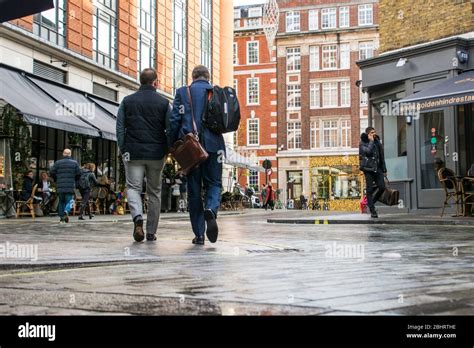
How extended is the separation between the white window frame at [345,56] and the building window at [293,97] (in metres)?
4.35

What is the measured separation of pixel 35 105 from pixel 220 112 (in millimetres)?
13030

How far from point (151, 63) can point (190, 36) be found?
22.1 feet

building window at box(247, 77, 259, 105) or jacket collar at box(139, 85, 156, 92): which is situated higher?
building window at box(247, 77, 259, 105)

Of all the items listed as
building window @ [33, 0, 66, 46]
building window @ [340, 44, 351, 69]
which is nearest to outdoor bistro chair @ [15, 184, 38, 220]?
building window @ [33, 0, 66, 46]

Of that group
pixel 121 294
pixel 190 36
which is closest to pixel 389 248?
pixel 121 294

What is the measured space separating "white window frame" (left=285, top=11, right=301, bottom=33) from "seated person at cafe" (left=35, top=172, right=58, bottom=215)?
1644 inches

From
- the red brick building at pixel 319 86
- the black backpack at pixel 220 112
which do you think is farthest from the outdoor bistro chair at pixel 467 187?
the red brick building at pixel 319 86

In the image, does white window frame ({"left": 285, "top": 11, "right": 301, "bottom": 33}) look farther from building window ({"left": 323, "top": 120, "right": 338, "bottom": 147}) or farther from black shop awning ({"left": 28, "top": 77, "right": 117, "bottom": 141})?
black shop awning ({"left": 28, "top": 77, "right": 117, "bottom": 141})

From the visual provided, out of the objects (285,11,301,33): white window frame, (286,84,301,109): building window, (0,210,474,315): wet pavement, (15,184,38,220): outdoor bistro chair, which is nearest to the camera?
(0,210,474,315): wet pavement

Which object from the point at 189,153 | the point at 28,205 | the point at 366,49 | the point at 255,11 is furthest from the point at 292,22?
the point at 189,153

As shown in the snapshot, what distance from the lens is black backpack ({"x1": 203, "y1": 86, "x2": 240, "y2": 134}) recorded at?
295 inches

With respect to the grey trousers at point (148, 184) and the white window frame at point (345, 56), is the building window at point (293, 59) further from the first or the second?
the grey trousers at point (148, 184)

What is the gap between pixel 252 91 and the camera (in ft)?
204

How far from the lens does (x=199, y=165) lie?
755 centimetres
